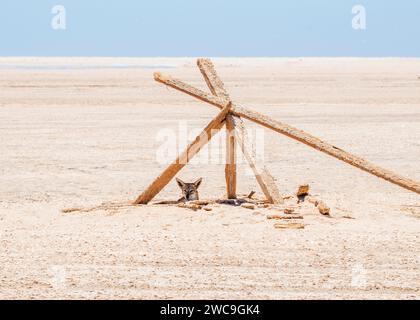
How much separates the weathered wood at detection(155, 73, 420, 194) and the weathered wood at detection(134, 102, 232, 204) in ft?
0.66

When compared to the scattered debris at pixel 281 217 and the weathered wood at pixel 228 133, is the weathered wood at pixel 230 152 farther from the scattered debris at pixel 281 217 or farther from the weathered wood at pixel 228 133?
the scattered debris at pixel 281 217

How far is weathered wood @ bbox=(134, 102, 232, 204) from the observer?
30.5 ft

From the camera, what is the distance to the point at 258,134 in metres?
18.6

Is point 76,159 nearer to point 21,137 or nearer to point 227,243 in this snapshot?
point 21,137

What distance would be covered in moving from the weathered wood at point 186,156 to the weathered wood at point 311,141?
7.9 inches

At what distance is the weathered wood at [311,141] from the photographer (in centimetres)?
902

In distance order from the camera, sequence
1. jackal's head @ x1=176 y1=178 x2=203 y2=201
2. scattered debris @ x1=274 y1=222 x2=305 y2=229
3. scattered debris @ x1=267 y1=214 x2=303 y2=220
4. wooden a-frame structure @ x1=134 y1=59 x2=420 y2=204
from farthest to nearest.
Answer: jackal's head @ x1=176 y1=178 x2=203 y2=201, wooden a-frame structure @ x1=134 y1=59 x2=420 y2=204, scattered debris @ x1=267 y1=214 x2=303 y2=220, scattered debris @ x1=274 y1=222 x2=305 y2=229

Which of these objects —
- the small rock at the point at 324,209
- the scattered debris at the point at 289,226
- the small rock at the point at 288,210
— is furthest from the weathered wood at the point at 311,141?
the scattered debris at the point at 289,226

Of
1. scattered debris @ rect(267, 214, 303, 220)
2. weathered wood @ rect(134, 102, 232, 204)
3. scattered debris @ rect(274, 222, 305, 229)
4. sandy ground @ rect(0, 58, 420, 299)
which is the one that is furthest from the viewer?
weathered wood @ rect(134, 102, 232, 204)

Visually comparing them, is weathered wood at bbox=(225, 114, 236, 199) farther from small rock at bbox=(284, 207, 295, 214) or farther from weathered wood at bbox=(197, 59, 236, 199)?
small rock at bbox=(284, 207, 295, 214)

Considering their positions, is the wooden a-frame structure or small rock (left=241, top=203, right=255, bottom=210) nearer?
the wooden a-frame structure

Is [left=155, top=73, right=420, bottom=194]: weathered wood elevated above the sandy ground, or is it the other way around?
[left=155, top=73, right=420, bottom=194]: weathered wood

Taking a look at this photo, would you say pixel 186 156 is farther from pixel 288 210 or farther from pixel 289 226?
pixel 289 226

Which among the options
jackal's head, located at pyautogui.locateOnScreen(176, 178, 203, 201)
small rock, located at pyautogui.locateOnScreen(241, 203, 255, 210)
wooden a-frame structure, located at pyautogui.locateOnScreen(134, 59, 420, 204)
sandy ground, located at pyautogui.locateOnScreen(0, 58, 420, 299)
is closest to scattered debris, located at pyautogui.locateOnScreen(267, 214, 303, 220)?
sandy ground, located at pyautogui.locateOnScreen(0, 58, 420, 299)
